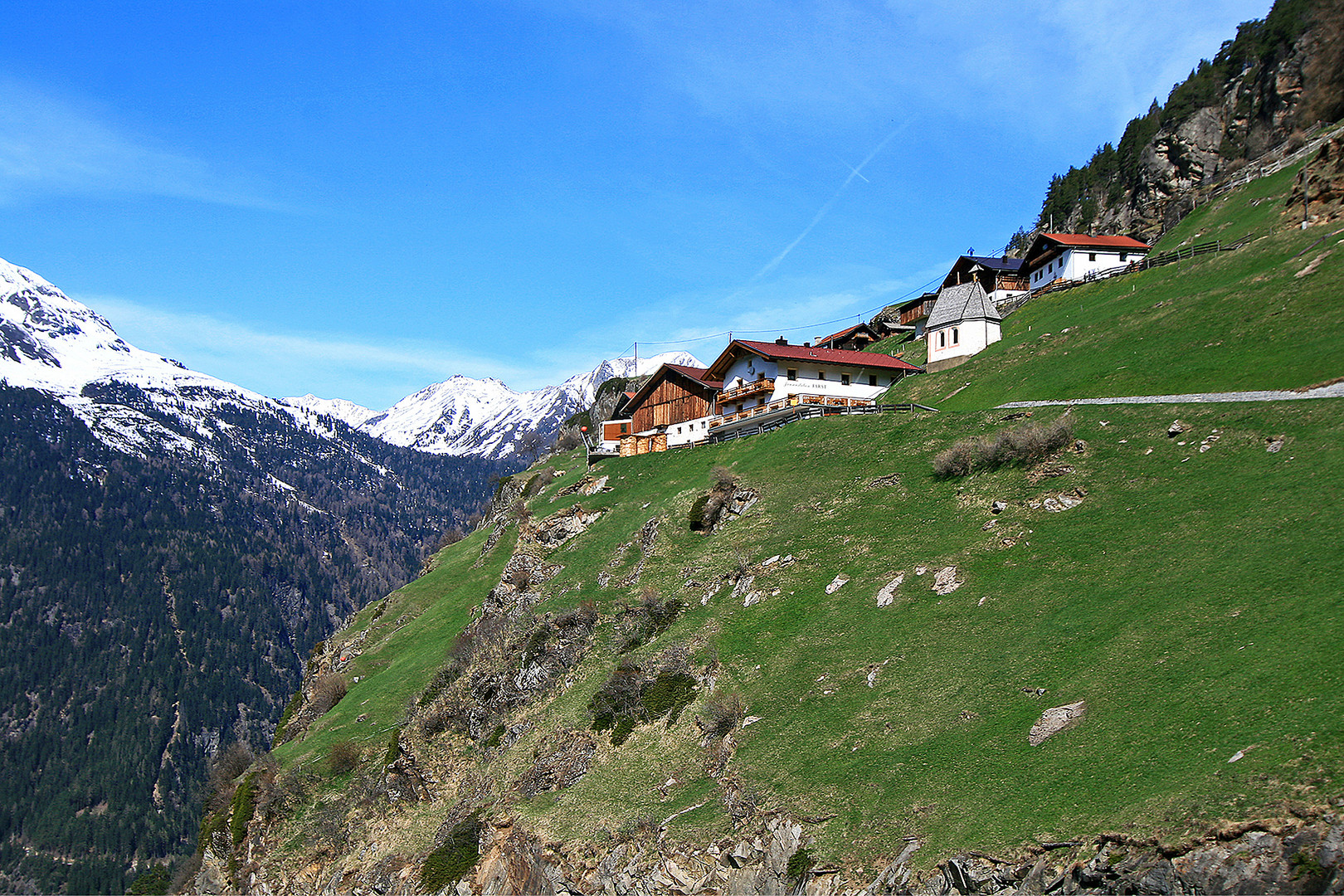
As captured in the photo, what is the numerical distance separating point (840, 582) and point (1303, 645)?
22.4 meters

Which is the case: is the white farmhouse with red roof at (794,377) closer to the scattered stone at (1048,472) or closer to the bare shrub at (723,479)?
the bare shrub at (723,479)

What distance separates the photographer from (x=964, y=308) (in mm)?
81938

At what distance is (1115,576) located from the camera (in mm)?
33656

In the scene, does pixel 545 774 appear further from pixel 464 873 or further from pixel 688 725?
pixel 688 725

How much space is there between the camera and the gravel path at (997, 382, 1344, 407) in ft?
129

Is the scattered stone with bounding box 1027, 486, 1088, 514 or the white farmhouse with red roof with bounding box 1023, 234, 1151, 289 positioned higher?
the white farmhouse with red roof with bounding box 1023, 234, 1151, 289

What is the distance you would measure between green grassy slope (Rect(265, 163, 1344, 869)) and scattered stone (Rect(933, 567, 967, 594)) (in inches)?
21.7

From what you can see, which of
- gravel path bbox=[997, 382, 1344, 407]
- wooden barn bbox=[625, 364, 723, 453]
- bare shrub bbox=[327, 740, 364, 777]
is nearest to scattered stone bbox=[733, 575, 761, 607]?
gravel path bbox=[997, 382, 1344, 407]

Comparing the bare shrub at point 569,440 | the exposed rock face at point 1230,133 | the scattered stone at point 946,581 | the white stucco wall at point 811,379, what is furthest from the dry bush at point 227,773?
the exposed rock face at point 1230,133

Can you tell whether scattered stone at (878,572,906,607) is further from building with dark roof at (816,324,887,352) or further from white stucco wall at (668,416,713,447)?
building with dark roof at (816,324,887,352)

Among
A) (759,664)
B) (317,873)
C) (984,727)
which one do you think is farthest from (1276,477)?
(317,873)

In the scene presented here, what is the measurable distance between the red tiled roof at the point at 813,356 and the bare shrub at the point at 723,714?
41.4 meters

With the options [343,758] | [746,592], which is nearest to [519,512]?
[343,758]

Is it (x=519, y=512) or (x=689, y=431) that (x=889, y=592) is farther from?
(x=519, y=512)
